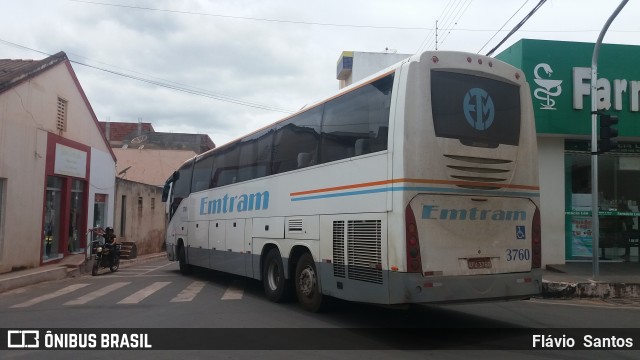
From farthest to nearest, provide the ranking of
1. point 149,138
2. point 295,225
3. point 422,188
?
point 149,138 → point 295,225 → point 422,188

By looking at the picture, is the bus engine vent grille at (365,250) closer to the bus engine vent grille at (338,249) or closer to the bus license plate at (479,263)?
the bus engine vent grille at (338,249)

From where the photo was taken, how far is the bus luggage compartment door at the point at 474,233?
6.80m

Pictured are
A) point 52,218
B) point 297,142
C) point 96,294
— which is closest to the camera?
point 297,142

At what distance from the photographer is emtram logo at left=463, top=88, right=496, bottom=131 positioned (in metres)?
7.23

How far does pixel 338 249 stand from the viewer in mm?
8016

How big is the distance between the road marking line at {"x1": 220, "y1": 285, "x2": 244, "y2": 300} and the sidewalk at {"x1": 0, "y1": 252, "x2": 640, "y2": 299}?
5512 millimetres

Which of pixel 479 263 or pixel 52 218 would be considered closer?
pixel 479 263

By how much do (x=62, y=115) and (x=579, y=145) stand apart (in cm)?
1719

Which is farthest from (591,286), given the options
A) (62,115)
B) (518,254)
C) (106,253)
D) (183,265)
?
(62,115)

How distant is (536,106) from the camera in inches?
593

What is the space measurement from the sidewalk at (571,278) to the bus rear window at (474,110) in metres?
6.16

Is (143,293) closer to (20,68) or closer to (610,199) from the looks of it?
(20,68)

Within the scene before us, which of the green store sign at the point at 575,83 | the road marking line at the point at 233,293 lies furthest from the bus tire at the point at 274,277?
the green store sign at the point at 575,83

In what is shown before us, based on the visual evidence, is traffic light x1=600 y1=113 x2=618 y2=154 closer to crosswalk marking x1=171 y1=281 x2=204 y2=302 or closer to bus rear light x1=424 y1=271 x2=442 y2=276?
bus rear light x1=424 y1=271 x2=442 y2=276
